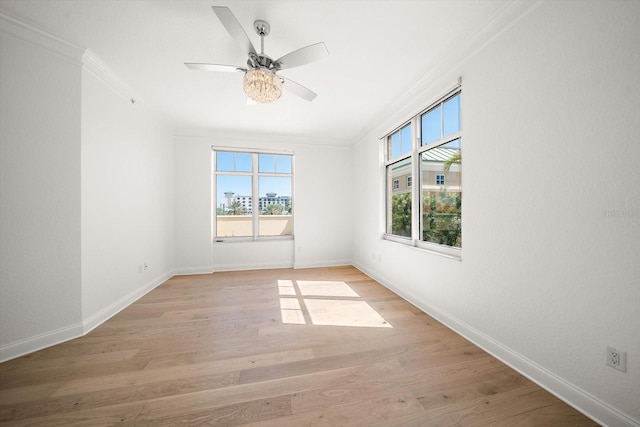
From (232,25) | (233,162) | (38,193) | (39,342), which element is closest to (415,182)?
(232,25)

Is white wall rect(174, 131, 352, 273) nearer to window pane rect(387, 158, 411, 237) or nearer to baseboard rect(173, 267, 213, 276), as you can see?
baseboard rect(173, 267, 213, 276)

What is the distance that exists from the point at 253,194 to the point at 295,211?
995 mm

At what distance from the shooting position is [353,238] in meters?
5.14

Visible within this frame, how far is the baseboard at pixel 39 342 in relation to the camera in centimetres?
186

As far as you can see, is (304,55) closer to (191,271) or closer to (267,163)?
(267,163)

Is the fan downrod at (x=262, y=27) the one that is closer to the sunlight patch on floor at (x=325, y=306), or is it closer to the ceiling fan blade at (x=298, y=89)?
the ceiling fan blade at (x=298, y=89)

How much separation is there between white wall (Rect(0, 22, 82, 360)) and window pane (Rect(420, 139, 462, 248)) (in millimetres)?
3769

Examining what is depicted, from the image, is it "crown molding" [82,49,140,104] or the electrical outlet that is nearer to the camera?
the electrical outlet

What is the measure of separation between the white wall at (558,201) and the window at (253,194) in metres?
3.63

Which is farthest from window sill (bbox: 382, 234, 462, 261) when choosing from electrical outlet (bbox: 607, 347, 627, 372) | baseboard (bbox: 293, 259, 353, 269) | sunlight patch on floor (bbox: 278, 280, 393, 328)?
baseboard (bbox: 293, 259, 353, 269)

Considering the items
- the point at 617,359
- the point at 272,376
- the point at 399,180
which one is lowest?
the point at 272,376

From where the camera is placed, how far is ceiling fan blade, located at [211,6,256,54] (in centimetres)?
145

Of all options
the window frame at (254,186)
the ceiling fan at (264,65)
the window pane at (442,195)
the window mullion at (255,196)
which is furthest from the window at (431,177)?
the window mullion at (255,196)

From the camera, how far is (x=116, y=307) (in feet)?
8.93
